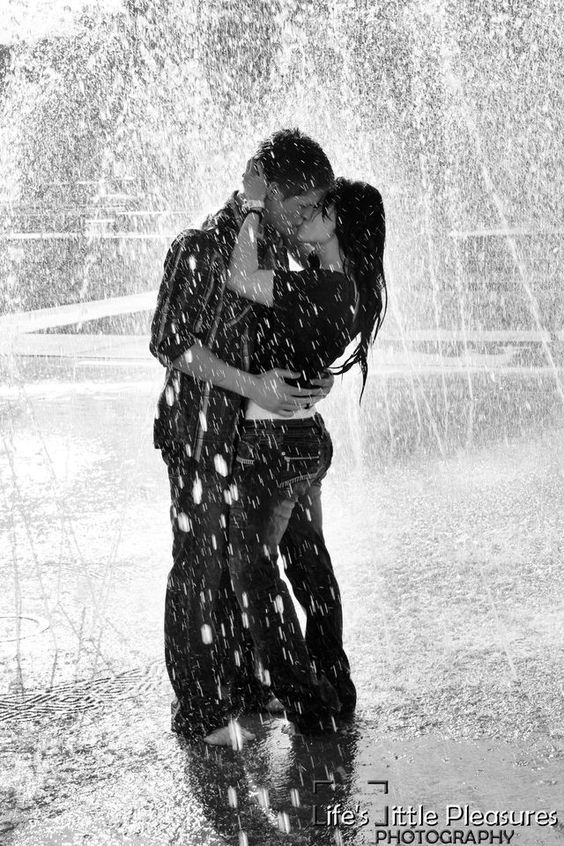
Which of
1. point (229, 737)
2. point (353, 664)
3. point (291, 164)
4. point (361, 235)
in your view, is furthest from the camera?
point (353, 664)

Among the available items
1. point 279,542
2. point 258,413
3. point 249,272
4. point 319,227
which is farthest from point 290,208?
point 279,542

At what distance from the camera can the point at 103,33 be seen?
27844 millimetres

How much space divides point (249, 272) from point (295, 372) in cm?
30

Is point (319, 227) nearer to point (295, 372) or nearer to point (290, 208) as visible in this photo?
point (290, 208)

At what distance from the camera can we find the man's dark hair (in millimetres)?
3174

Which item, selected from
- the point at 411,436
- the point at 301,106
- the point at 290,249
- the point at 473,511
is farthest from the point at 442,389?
the point at 301,106

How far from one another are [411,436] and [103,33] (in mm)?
22664

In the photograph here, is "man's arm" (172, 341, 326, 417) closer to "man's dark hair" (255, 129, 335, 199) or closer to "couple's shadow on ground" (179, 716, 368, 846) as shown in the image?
"man's dark hair" (255, 129, 335, 199)

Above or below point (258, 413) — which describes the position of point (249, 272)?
above

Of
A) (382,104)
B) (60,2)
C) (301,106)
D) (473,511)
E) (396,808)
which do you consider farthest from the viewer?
(60,2)

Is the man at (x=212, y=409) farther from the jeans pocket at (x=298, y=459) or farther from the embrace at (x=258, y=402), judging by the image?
the jeans pocket at (x=298, y=459)

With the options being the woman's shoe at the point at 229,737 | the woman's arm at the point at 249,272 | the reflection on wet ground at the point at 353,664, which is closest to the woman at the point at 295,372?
the woman's arm at the point at 249,272

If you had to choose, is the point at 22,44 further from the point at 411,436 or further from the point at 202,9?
the point at 411,436

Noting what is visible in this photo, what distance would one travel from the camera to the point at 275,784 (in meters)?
3.19
